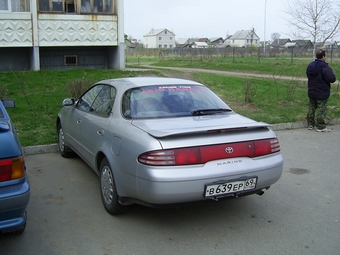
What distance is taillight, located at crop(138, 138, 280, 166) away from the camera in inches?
145

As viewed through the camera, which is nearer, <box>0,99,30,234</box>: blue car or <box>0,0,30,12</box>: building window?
<box>0,99,30,234</box>: blue car

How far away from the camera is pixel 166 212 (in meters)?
4.52

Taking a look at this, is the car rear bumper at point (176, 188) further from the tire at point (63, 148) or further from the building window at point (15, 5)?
the building window at point (15, 5)

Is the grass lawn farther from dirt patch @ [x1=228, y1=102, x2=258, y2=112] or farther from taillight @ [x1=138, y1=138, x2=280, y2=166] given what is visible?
taillight @ [x1=138, y1=138, x2=280, y2=166]

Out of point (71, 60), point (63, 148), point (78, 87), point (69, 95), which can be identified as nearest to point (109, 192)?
point (63, 148)

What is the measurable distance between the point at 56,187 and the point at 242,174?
9.06ft

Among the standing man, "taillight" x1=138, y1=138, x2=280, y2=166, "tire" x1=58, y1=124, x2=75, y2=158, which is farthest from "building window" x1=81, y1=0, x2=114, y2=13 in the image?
"taillight" x1=138, y1=138, x2=280, y2=166

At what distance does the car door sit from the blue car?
4.67ft

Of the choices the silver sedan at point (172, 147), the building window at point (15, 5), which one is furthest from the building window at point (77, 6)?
the silver sedan at point (172, 147)

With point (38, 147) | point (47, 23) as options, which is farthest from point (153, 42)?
point (38, 147)

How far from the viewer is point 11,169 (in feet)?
10.5

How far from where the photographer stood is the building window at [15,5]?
51.9 ft

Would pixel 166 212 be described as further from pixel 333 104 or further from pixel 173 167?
pixel 333 104

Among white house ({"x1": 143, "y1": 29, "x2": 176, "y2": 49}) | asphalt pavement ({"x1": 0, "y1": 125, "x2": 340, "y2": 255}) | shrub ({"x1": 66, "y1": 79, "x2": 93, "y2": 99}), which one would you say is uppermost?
white house ({"x1": 143, "y1": 29, "x2": 176, "y2": 49})
